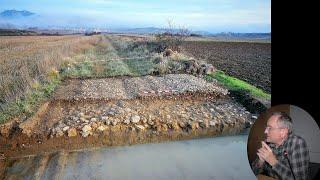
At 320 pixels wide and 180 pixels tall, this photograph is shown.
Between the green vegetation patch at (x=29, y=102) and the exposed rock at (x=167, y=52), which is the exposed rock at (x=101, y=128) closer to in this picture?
the green vegetation patch at (x=29, y=102)

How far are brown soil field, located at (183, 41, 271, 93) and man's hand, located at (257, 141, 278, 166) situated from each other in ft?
2.37

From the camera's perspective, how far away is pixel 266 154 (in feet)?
10.0

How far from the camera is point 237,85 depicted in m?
3.68

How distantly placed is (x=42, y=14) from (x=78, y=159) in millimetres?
1168

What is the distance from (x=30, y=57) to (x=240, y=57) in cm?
172

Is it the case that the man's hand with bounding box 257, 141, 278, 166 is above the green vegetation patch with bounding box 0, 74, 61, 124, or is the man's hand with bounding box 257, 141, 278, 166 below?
below

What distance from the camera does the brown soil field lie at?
365 centimetres

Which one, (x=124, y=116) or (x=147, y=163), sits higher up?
(x=124, y=116)

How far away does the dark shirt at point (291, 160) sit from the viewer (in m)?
2.97

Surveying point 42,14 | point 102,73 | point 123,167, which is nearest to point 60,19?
point 42,14

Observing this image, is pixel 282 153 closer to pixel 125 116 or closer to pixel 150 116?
pixel 150 116

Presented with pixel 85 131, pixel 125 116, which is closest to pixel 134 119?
pixel 125 116

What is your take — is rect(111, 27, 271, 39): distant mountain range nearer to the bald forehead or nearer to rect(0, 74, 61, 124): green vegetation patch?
rect(0, 74, 61, 124): green vegetation patch

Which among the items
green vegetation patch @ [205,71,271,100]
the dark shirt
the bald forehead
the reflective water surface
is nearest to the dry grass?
the reflective water surface
